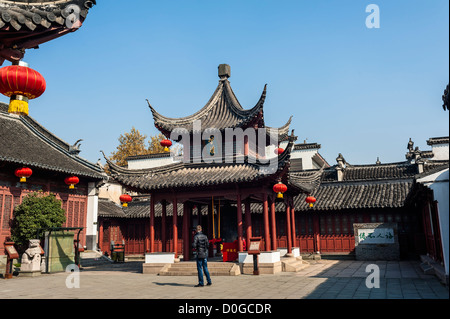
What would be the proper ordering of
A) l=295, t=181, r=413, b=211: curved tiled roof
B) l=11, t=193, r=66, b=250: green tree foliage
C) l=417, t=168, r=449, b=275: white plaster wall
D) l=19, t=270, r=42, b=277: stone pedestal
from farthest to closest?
l=295, t=181, r=413, b=211: curved tiled roof, l=11, t=193, r=66, b=250: green tree foliage, l=19, t=270, r=42, b=277: stone pedestal, l=417, t=168, r=449, b=275: white plaster wall

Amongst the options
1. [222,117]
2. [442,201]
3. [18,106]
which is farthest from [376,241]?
[18,106]

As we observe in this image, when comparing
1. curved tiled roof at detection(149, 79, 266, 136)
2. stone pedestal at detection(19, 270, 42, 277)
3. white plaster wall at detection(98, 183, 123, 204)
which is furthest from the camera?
white plaster wall at detection(98, 183, 123, 204)

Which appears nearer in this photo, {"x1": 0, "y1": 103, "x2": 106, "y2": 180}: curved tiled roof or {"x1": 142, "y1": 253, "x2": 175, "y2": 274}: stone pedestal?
{"x1": 142, "y1": 253, "x2": 175, "y2": 274}: stone pedestal

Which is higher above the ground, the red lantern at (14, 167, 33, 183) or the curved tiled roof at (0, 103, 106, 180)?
the curved tiled roof at (0, 103, 106, 180)

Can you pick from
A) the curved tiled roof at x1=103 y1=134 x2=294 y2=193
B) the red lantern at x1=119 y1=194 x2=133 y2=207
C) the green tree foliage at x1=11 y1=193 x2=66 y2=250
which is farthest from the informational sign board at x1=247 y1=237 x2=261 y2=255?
the green tree foliage at x1=11 y1=193 x2=66 y2=250

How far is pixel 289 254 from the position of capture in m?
16.2

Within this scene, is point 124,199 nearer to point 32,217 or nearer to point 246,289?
point 32,217

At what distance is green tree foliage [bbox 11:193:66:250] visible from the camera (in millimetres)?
16266

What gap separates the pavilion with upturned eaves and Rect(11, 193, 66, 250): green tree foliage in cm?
425

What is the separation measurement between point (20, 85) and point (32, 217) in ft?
41.1

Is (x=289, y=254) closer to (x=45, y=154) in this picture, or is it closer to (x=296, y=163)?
(x=45, y=154)

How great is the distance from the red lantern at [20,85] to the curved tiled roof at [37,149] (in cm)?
1159

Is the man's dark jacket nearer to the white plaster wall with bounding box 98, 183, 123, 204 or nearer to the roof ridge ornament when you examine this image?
the roof ridge ornament

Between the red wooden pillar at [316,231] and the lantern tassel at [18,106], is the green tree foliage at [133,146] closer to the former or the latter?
the red wooden pillar at [316,231]
